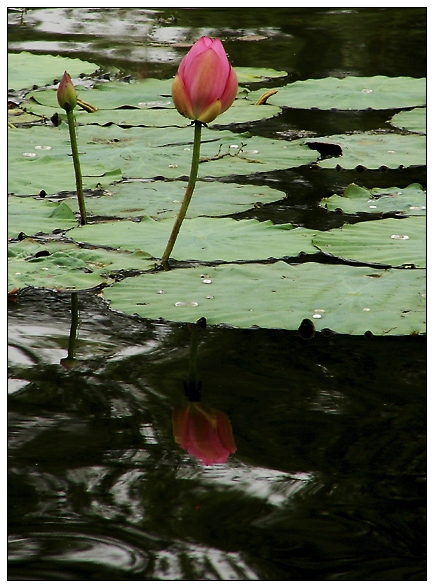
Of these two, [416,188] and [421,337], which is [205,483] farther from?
[416,188]

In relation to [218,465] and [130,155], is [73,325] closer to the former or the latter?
[218,465]

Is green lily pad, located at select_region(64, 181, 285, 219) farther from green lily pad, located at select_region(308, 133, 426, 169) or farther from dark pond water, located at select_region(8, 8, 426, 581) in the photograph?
dark pond water, located at select_region(8, 8, 426, 581)

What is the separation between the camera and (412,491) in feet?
3.82

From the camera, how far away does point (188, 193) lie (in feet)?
6.27

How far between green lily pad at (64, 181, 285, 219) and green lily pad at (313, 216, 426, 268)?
345mm

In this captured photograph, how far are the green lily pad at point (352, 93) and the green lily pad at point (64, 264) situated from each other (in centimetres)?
170

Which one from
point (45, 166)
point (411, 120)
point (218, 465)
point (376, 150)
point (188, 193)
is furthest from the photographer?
point (411, 120)

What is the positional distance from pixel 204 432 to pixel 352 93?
2578 mm

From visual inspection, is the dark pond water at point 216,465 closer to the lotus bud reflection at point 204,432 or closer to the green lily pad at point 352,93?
the lotus bud reflection at point 204,432

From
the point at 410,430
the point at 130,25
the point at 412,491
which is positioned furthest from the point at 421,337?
the point at 130,25

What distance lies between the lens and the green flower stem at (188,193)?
1.85 m

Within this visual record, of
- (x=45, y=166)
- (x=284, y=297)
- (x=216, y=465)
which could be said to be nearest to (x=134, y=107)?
(x=45, y=166)

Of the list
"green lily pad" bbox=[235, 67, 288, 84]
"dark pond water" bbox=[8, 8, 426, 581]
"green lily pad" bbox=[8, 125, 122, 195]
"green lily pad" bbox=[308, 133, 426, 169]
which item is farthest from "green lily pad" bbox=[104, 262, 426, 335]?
"green lily pad" bbox=[235, 67, 288, 84]

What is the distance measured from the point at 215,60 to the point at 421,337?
2.36 feet
